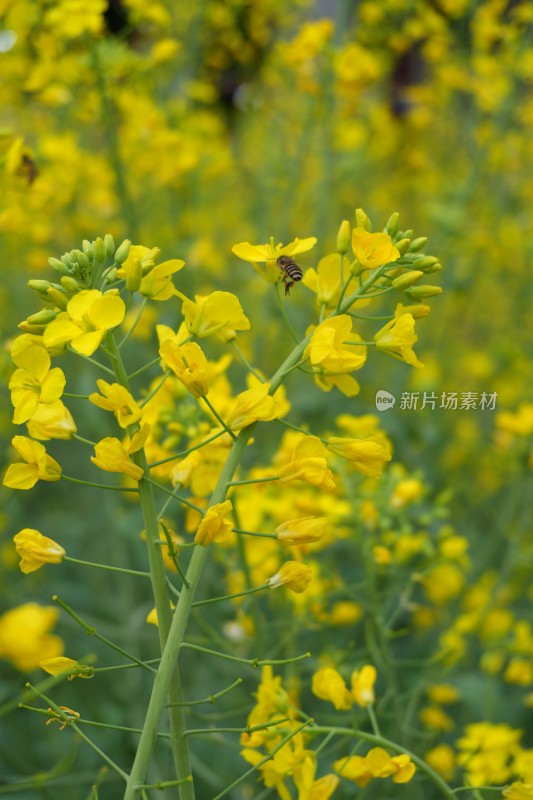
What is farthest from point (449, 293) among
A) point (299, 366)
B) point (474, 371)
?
point (299, 366)

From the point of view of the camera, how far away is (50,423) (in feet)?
2.82

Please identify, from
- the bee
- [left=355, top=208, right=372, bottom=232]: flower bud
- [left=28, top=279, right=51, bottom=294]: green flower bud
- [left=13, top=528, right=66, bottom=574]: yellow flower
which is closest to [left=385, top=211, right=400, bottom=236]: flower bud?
[left=355, top=208, right=372, bottom=232]: flower bud

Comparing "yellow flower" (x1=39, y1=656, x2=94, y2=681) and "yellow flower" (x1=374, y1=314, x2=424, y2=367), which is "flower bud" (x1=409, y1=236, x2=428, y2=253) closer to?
"yellow flower" (x1=374, y1=314, x2=424, y2=367)

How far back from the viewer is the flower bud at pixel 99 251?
2.88ft

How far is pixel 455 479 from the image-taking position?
280cm

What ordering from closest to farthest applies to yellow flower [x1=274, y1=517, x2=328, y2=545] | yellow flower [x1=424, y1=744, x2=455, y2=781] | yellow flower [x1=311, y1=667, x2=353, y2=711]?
yellow flower [x1=274, y1=517, x2=328, y2=545] < yellow flower [x1=311, y1=667, x2=353, y2=711] < yellow flower [x1=424, y1=744, x2=455, y2=781]

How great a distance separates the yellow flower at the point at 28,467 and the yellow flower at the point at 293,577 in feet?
0.79

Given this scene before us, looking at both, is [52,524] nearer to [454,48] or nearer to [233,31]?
[233,31]

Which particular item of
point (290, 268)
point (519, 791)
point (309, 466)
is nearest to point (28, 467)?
point (309, 466)

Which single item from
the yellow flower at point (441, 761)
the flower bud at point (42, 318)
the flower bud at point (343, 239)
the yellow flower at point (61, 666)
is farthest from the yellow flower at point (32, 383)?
the yellow flower at point (441, 761)

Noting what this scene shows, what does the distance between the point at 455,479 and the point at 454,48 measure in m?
1.94

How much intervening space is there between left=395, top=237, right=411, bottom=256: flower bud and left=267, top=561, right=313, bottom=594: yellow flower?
337mm

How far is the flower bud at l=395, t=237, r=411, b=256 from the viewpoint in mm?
874

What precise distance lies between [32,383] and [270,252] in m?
0.28
